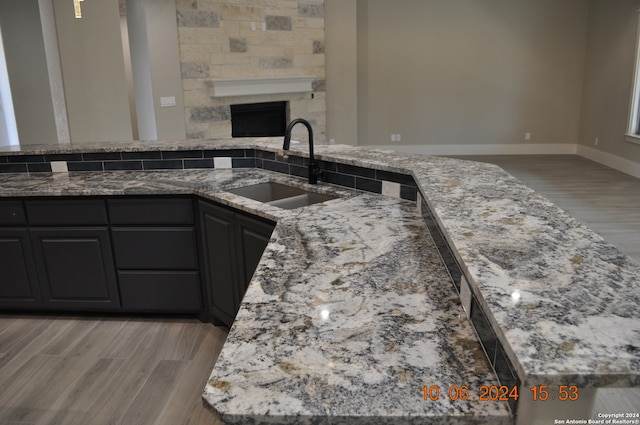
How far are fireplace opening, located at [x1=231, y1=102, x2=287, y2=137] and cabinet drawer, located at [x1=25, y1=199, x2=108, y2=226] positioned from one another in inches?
168

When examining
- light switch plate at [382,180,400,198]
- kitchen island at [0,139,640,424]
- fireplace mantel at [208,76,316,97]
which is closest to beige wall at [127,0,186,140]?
fireplace mantel at [208,76,316,97]

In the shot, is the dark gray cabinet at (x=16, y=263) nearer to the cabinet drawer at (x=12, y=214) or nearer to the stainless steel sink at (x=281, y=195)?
the cabinet drawer at (x=12, y=214)

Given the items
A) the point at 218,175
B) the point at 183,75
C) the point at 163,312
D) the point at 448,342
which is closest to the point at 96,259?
the point at 163,312

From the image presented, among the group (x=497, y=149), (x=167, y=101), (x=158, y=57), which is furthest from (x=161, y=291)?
(x=497, y=149)

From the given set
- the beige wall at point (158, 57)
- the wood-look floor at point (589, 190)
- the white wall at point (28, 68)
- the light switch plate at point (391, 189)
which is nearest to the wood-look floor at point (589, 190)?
the wood-look floor at point (589, 190)

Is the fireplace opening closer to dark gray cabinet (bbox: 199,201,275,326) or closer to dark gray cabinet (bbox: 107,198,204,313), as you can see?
dark gray cabinet (bbox: 107,198,204,313)

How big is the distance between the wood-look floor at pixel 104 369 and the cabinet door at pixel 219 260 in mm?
205

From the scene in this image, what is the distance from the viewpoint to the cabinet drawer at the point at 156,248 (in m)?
2.92

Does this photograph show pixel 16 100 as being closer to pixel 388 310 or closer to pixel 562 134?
pixel 388 310

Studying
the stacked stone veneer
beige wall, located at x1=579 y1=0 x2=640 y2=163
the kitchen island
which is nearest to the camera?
the kitchen island

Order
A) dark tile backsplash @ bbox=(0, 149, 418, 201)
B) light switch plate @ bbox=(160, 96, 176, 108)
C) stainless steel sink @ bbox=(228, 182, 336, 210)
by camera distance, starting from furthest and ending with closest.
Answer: light switch plate @ bbox=(160, 96, 176, 108) → dark tile backsplash @ bbox=(0, 149, 418, 201) → stainless steel sink @ bbox=(228, 182, 336, 210)

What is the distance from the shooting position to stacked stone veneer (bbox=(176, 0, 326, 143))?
251 inches

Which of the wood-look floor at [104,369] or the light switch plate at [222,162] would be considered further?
the light switch plate at [222,162]

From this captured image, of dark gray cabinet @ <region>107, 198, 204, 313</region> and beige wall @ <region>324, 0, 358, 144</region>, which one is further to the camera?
beige wall @ <region>324, 0, 358, 144</region>
